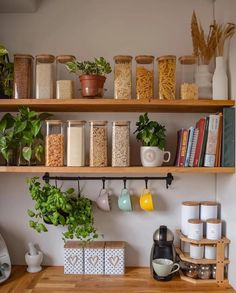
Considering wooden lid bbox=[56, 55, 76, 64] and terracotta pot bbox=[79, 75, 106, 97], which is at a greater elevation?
wooden lid bbox=[56, 55, 76, 64]

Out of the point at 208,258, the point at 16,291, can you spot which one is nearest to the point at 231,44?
the point at 208,258

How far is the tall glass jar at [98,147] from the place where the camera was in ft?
5.37

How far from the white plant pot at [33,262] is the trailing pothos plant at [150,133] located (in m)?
0.88

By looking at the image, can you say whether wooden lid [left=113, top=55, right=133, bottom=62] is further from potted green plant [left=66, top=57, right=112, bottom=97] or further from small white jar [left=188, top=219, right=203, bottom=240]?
small white jar [left=188, top=219, right=203, bottom=240]

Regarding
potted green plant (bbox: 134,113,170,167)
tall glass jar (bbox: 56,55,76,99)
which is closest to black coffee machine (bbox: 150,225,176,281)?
potted green plant (bbox: 134,113,170,167)

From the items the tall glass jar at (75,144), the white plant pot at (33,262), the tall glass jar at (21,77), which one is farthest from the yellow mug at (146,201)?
the tall glass jar at (21,77)

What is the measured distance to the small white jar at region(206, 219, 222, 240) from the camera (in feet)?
5.48

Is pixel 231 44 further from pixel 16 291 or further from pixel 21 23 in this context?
pixel 16 291

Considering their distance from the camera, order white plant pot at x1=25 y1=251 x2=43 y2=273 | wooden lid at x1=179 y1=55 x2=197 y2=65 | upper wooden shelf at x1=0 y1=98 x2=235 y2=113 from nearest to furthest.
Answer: upper wooden shelf at x1=0 y1=98 x2=235 y2=113, wooden lid at x1=179 y1=55 x2=197 y2=65, white plant pot at x1=25 y1=251 x2=43 y2=273

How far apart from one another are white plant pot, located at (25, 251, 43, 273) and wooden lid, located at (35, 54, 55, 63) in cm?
108

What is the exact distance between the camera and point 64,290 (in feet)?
5.24

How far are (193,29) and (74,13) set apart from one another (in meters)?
0.70

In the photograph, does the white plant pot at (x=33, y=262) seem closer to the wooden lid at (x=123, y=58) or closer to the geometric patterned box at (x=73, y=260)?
the geometric patterned box at (x=73, y=260)

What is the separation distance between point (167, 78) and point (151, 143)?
0.34m
